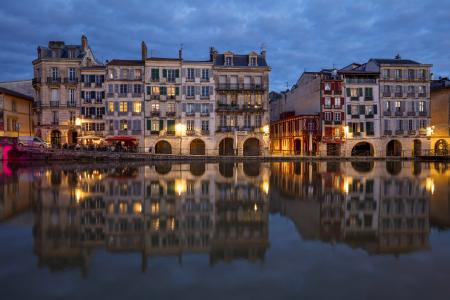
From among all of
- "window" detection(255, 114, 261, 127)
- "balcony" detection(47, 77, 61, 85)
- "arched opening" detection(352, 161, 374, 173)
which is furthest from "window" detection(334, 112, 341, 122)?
"balcony" detection(47, 77, 61, 85)

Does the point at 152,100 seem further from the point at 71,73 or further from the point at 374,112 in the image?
the point at 374,112

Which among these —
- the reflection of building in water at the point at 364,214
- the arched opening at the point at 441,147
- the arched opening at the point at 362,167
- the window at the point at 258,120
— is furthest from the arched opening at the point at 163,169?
the arched opening at the point at 441,147

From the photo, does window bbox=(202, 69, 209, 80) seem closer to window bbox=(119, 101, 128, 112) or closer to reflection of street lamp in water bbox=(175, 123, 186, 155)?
reflection of street lamp in water bbox=(175, 123, 186, 155)

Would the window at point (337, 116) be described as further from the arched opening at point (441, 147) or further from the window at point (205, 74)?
the window at point (205, 74)

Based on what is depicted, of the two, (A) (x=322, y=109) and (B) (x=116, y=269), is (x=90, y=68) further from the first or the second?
(B) (x=116, y=269)

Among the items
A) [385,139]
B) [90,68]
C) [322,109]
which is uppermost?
[90,68]

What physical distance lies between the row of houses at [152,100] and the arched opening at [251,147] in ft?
13.7

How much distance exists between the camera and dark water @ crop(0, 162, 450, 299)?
21.6 ft

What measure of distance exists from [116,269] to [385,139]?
59.0 m

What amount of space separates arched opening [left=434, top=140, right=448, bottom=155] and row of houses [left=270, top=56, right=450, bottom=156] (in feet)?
0.05

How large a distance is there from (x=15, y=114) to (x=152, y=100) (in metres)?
20.2

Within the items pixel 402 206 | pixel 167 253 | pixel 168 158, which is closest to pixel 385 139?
pixel 168 158

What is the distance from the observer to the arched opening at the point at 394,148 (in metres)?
60.4

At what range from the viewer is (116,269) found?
754cm
